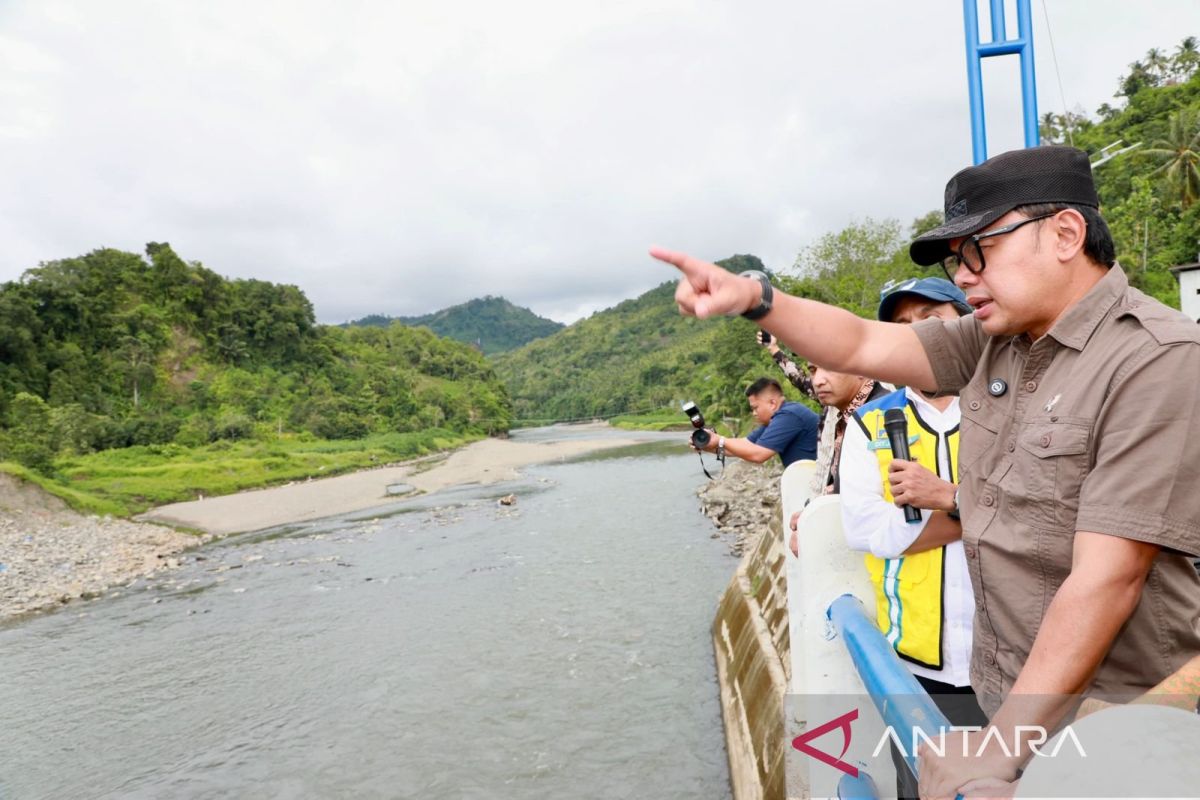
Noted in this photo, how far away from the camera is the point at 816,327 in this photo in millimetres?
1784

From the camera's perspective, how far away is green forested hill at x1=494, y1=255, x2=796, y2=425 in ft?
152

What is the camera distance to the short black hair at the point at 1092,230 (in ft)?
4.79

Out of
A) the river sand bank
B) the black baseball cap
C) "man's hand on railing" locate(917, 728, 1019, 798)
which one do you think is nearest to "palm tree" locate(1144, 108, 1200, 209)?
the river sand bank

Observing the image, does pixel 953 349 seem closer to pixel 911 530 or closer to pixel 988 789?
pixel 911 530

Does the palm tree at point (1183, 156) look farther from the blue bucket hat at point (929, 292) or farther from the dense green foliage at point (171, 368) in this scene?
the dense green foliage at point (171, 368)

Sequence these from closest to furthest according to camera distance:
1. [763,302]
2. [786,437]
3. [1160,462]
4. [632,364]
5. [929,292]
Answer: [1160,462]
[763,302]
[929,292]
[786,437]
[632,364]

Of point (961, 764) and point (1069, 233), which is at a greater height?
point (1069, 233)

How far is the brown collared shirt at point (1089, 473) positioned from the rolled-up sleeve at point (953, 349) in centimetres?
24

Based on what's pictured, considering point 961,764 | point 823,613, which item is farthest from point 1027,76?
point 961,764

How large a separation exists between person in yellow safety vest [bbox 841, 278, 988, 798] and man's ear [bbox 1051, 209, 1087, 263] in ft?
2.50

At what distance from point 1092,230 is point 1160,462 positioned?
57 cm

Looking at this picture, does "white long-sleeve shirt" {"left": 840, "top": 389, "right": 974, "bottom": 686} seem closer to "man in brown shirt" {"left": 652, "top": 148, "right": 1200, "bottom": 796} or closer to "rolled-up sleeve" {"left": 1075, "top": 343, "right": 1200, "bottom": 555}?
"man in brown shirt" {"left": 652, "top": 148, "right": 1200, "bottom": 796}

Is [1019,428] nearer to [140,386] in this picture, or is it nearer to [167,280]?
[140,386]

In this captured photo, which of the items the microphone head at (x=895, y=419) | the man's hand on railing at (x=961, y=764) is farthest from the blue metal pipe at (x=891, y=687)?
the microphone head at (x=895, y=419)
